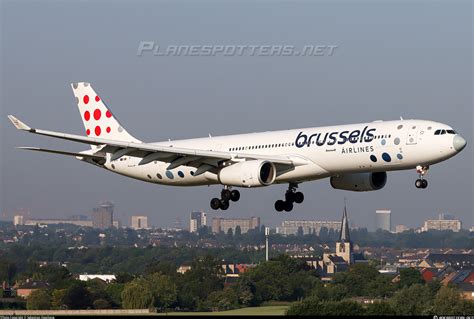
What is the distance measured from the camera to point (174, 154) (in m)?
69.6

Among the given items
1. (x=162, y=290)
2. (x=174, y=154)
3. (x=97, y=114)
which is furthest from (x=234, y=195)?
(x=162, y=290)

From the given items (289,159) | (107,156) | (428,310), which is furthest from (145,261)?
(289,159)

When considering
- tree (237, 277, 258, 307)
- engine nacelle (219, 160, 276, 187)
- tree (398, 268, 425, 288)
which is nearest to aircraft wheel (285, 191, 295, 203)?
engine nacelle (219, 160, 276, 187)

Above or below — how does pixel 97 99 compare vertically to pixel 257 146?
above

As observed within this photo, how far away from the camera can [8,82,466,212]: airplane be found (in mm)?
64062

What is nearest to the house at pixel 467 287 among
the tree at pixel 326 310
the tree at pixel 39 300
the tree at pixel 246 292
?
the tree at pixel 246 292

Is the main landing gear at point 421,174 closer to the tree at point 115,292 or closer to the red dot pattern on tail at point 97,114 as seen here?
the red dot pattern on tail at point 97,114

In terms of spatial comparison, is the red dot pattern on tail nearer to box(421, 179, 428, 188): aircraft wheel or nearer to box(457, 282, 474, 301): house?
box(421, 179, 428, 188): aircraft wheel

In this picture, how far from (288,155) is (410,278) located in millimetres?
69415

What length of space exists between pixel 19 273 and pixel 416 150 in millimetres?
72342

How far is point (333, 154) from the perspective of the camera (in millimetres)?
66062

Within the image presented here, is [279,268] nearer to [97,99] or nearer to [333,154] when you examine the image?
[97,99]

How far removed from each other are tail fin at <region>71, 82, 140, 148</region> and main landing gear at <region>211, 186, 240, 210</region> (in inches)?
482

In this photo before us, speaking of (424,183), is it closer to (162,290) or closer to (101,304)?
(101,304)
